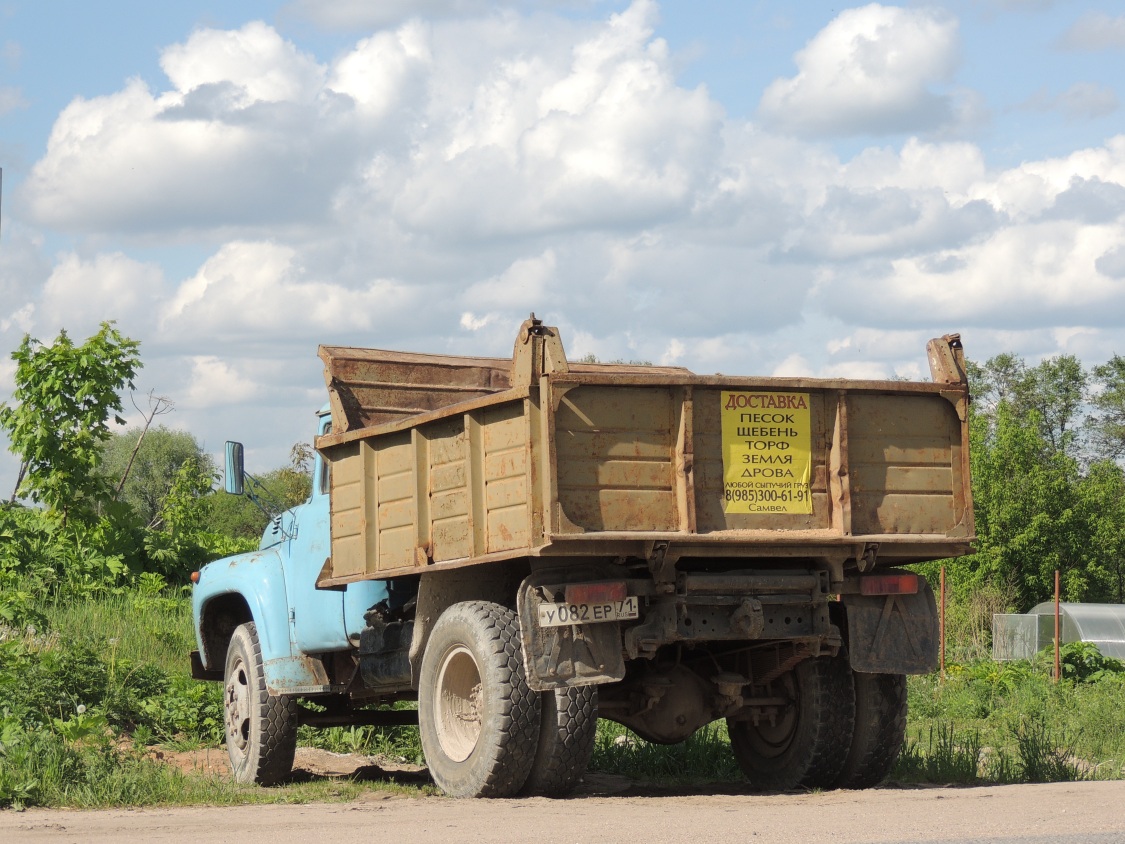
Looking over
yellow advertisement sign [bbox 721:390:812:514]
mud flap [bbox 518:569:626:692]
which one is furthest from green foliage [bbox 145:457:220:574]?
yellow advertisement sign [bbox 721:390:812:514]

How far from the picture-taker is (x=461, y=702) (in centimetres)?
830

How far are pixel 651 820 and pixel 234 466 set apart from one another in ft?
13.2

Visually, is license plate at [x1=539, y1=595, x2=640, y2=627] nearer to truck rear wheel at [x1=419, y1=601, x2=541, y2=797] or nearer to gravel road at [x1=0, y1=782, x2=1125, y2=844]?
truck rear wheel at [x1=419, y1=601, x2=541, y2=797]

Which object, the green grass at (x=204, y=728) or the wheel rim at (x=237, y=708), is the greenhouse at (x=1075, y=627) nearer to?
the green grass at (x=204, y=728)

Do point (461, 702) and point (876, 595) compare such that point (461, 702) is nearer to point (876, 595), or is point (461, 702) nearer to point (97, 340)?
point (876, 595)

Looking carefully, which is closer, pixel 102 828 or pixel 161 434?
pixel 102 828

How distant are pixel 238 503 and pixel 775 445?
175 feet

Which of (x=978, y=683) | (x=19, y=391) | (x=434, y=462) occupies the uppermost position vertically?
(x=19, y=391)

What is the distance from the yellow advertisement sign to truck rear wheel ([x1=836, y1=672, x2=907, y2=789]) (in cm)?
Result: 148

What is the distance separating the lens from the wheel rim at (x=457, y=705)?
8.20 m

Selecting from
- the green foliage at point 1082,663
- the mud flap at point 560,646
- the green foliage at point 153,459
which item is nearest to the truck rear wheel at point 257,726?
the mud flap at point 560,646

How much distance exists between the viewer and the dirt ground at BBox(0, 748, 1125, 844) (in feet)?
20.0

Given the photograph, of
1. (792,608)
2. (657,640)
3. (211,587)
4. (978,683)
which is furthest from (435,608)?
(978,683)

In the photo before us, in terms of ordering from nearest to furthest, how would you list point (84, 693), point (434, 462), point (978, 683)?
point (434, 462) → point (84, 693) → point (978, 683)
